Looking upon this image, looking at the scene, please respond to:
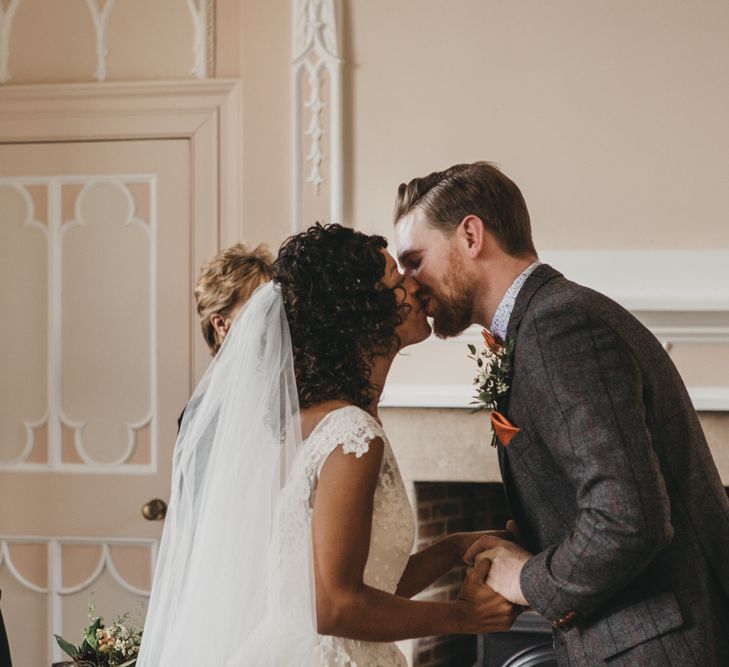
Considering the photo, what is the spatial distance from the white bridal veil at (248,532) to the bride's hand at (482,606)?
13.1 inches

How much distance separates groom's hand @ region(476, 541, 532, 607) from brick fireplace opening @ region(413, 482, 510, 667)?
140 centimetres

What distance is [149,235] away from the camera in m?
3.83

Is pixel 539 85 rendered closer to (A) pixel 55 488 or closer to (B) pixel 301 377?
(B) pixel 301 377

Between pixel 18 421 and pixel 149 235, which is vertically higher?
pixel 149 235

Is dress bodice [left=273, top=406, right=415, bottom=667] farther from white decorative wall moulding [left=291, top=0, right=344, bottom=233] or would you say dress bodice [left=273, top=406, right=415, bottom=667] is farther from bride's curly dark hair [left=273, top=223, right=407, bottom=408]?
white decorative wall moulding [left=291, top=0, right=344, bottom=233]

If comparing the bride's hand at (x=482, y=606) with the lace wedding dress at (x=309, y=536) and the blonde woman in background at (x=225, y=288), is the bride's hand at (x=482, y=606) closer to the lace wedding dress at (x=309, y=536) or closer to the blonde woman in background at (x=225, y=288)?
the lace wedding dress at (x=309, y=536)

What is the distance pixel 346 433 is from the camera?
1900mm

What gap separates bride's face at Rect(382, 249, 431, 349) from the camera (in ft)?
6.81

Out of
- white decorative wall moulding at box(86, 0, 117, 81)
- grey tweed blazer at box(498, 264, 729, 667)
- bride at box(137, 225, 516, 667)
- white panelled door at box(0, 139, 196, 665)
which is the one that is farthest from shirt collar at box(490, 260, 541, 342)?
white decorative wall moulding at box(86, 0, 117, 81)

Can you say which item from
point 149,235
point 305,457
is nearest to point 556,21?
point 149,235

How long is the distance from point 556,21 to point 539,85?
0.78 feet

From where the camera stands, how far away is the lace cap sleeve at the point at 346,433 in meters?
1.88

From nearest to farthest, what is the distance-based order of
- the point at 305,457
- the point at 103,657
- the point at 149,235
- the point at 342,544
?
1. the point at 342,544
2. the point at 305,457
3. the point at 103,657
4. the point at 149,235

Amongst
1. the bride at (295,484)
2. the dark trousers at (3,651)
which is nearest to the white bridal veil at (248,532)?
the bride at (295,484)
